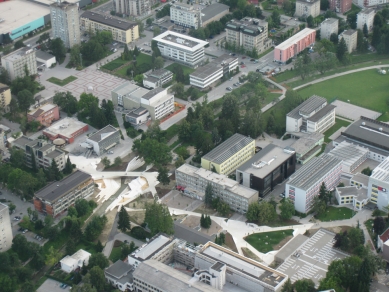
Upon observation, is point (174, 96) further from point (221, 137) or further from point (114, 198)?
point (114, 198)

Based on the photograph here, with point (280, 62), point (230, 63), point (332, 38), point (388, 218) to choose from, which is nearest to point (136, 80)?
point (230, 63)

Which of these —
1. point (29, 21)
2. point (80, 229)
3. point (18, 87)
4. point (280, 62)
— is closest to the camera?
point (80, 229)

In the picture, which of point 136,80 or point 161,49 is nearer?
point 136,80

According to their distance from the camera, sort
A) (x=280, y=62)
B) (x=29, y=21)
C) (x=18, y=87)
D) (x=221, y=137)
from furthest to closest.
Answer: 1. (x=29, y=21)
2. (x=280, y=62)
3. (x=18, y=87)
4. (x=221, y=137)

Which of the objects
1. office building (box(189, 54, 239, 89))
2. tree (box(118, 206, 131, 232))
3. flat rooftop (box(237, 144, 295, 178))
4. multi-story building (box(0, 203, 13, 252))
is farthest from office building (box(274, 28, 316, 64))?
multi-story building (box(0, 203, 13, 252))

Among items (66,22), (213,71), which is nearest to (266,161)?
(213,71)

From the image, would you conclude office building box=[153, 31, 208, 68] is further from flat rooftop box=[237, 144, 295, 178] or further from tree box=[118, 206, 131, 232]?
tree box=[118, 206, 131, 232]
